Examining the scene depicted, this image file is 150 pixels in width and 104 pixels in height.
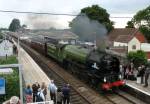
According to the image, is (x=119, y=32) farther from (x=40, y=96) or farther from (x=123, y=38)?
(x=40, y=96)

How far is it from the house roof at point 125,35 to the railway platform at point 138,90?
51111 mm

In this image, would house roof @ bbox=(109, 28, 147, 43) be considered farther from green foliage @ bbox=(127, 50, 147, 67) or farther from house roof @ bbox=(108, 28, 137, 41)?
green foliage @ bbox=(127, 50, 147, 67)

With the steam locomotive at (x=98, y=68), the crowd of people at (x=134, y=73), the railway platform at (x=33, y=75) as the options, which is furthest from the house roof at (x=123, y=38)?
the crowd of people at (x=134, y=73)

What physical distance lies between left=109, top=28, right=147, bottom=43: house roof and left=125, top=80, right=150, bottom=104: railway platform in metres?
51.1

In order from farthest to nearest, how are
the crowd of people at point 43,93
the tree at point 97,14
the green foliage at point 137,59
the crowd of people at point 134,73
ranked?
the tree at point 97,14 < the green foliage at point 137,59 < the crowd of people at point 134,73 < the crowd of people at point 43,93

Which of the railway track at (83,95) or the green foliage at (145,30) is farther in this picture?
the green foliage at (145,30)

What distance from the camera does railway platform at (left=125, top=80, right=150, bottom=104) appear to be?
21.0m

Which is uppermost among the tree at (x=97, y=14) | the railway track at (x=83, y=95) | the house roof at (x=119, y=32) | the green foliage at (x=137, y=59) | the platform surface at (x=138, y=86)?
the tree at (x=97, y=14)

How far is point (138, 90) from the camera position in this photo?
862 inches

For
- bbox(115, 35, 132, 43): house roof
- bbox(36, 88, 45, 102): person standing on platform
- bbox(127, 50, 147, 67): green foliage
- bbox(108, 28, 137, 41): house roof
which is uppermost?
bbox(108, 28, 137, 41): house roof

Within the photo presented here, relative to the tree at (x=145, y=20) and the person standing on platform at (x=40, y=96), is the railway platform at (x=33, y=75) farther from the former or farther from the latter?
the tree at (x=145, y=20)

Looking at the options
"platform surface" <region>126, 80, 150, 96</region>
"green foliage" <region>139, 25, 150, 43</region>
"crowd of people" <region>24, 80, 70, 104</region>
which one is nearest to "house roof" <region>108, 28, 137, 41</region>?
"green foliage" <region>139, 25, 150, 43</region>

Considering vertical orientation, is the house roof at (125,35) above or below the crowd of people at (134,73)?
above

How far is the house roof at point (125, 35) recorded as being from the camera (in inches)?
3061
